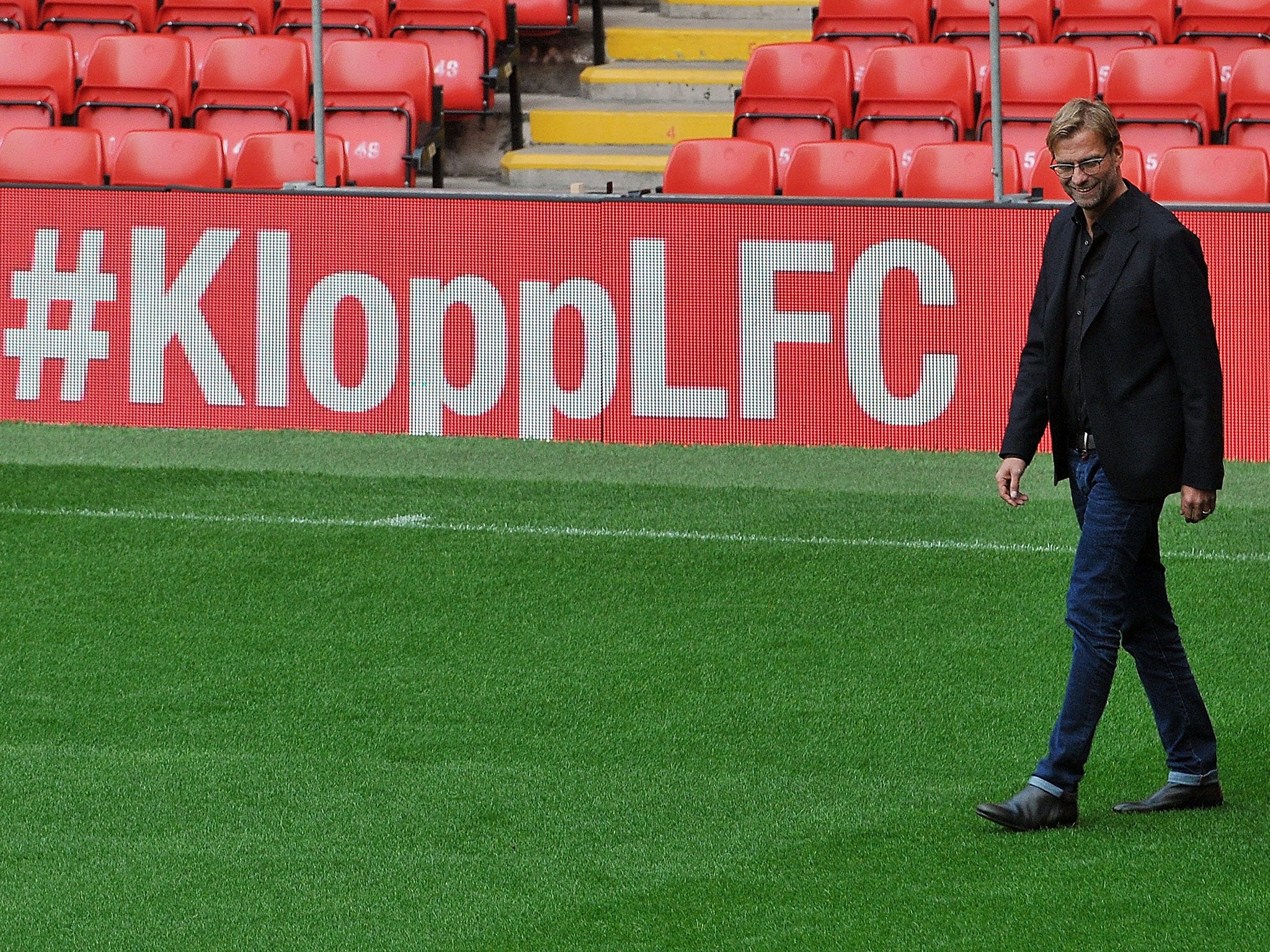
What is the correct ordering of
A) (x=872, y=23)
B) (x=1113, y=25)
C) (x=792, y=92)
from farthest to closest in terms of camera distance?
(x=872, y=23) < (x=1113, y=25) < (x=792, y=92)

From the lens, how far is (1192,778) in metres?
5.02

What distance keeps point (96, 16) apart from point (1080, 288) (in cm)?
1262

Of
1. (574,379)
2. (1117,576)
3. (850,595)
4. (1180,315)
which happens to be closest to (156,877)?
(1117,576)

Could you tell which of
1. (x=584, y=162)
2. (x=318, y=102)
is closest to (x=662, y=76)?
(x=584, y=162)

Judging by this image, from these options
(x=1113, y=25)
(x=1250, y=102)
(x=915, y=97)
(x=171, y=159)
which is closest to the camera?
(x=1250, y=102)

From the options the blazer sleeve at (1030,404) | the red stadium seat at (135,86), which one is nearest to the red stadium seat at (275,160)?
the red stadium seat at (135,86)

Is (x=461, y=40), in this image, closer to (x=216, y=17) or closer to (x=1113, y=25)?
(x=216, y=17)

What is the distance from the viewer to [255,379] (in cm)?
1093

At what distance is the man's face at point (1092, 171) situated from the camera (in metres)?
4.56

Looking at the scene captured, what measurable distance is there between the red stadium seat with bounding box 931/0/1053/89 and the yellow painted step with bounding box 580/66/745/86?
1.81 meters

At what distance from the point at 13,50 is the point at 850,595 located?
979 centimetres

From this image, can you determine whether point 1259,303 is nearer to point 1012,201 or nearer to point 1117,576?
point 1012,201

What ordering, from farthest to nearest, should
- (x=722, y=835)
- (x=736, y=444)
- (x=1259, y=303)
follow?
1. (x=736, y=444)
2. (x=1259, y=303)
3. (x=722, y=835)

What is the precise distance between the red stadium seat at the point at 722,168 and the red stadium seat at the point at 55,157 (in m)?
3.70
